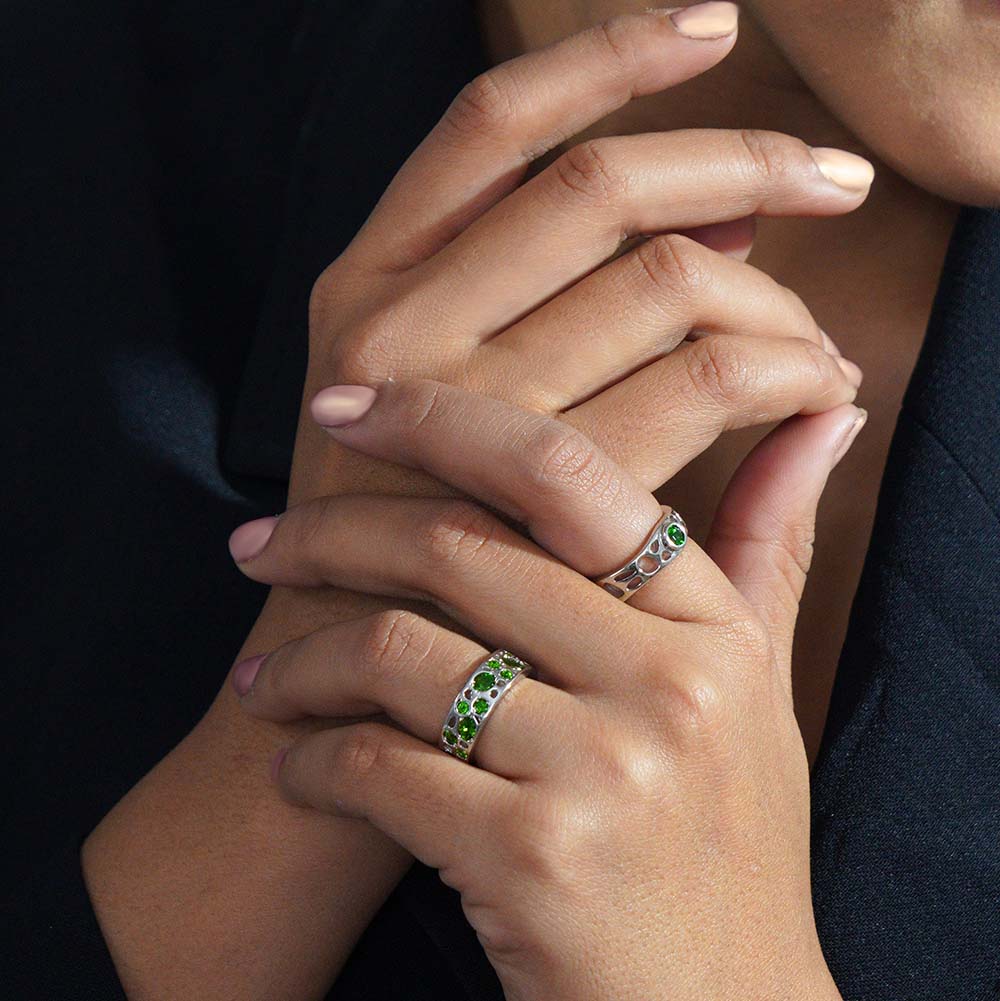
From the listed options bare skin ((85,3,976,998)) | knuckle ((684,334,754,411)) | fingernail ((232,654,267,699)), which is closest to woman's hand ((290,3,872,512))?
knuckle ((684,334,754,411))

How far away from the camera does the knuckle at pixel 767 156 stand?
0.77m

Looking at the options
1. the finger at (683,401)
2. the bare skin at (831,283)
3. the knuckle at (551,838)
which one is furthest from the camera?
the bare skin at (831,283)

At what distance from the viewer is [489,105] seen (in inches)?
30.0

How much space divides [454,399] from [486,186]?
0.18m

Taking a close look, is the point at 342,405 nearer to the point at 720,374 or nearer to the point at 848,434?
the point at 720,374

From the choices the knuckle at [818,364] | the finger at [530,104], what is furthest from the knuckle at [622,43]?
the knuckle at [818,364]

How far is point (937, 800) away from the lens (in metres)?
0.82

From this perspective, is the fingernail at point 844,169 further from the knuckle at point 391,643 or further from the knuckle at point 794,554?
the knuckle at point 391,643

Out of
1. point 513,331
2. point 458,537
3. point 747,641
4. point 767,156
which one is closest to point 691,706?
point 747,641

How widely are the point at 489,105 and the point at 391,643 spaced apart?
1.22ft

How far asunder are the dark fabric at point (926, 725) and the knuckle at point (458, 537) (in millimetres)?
325

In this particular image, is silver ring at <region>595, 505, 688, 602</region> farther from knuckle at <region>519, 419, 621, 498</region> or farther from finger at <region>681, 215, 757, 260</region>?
finger at <region>681, 215, 757, 260</region>

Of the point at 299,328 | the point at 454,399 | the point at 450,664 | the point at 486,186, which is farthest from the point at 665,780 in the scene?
the point at 299,328

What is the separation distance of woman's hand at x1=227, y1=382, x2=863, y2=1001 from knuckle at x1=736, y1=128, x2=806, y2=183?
25 centimetres
